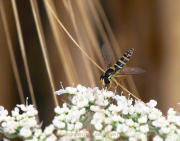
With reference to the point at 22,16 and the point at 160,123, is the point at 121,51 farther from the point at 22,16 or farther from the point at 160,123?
the point at 160,123

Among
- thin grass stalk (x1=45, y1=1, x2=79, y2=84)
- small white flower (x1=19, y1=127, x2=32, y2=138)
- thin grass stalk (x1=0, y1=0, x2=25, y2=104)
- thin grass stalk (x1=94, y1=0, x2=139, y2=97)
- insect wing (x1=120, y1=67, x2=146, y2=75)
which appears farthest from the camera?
thin grass stalk (x1=94, y1=0, x2=139, y2=97)

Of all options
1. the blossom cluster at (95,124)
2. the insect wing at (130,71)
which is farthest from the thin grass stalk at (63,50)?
the blossom cluster at (95,124)

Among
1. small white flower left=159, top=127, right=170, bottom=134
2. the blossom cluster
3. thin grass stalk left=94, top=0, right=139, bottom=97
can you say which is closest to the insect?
the blossom cluster

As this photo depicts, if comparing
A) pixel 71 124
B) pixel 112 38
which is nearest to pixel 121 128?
pixel 71 124

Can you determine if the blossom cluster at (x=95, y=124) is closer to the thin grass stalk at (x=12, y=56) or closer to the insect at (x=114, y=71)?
the insect at (x=114, y=71)

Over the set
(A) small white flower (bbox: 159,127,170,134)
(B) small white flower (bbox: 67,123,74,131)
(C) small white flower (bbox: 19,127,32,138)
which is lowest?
(A) small white flower (bbox: 159,127,170,134)

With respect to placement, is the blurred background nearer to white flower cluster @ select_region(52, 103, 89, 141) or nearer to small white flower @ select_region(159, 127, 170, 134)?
white flower cluster @ select_region(52, 103, 89, 141)
